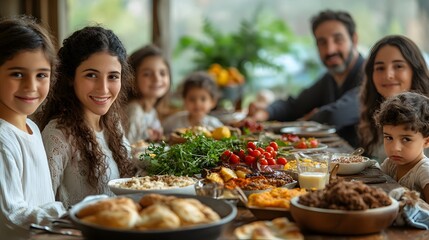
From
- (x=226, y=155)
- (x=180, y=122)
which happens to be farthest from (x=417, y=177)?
(x=180, y=122)

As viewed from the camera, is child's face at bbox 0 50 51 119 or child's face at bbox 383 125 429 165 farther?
child's face at bbox 383 125 429 165

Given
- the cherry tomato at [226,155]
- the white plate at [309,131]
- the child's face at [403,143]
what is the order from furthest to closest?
the white plate at [309,131], the cherry tomato at [226,155], the child's face at [403,143]

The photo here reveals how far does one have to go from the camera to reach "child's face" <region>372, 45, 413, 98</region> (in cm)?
363

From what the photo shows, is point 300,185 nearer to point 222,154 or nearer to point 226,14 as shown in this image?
point 222,154

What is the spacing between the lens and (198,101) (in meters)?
5.53

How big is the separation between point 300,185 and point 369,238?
0.54 meters

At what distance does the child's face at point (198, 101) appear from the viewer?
549 cm

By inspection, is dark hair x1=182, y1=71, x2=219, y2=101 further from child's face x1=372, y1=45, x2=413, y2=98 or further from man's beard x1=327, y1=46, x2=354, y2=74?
child's face x1=372, y1=45, x2=413, y2=98

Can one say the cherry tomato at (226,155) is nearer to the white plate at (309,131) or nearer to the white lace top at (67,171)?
the white lace top at (67,171)

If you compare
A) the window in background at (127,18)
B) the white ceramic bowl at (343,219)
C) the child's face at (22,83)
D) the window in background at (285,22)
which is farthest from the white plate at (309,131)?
the window in background at (127,18)

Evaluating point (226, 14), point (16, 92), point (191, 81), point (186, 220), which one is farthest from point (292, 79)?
point (186, 220)

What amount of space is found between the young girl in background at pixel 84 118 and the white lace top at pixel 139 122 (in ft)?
6.00


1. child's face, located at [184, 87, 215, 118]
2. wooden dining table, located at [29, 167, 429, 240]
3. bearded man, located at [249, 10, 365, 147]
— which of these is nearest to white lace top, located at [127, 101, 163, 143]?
child's face, located at [184, 87, 215, 118]

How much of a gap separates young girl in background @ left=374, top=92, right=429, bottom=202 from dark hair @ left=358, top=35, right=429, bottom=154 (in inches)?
34.4
